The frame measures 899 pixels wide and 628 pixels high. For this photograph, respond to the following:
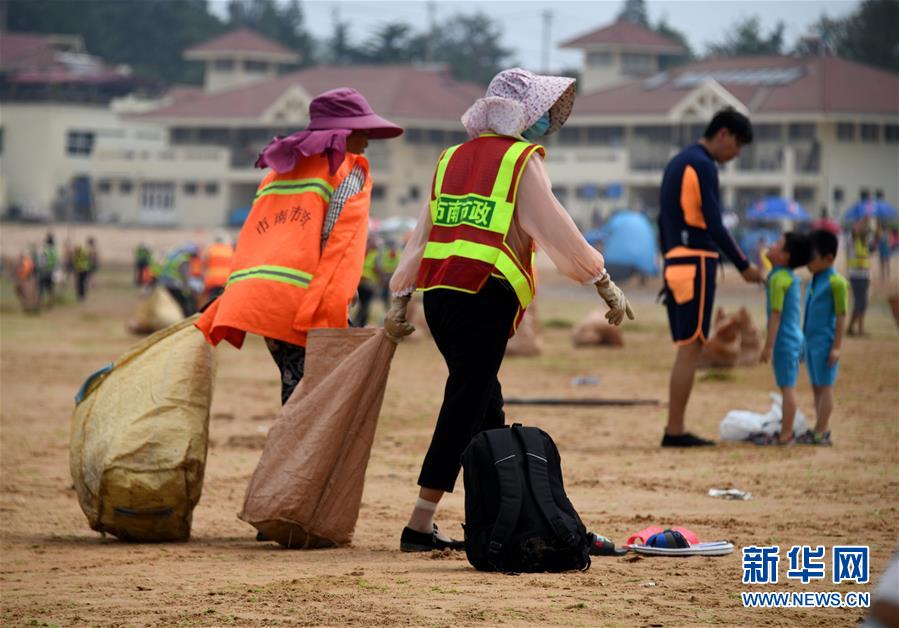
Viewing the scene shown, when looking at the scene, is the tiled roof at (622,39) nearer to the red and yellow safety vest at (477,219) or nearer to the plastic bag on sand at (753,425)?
the plastic bag on sand at (753,425)

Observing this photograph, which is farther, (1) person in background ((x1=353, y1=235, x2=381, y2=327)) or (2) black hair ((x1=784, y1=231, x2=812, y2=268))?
(1) person in background ((x1=353, y1=235, x2=381, y2=327))

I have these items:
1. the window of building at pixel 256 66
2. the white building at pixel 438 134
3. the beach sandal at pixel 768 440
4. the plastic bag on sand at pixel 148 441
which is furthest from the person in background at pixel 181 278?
the window of building at pixel 256 66

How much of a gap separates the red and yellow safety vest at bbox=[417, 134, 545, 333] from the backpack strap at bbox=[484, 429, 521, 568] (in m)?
0.67

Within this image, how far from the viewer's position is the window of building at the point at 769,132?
5528 cm

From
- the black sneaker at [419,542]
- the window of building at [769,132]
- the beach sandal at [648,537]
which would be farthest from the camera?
the window of building at [769,132]

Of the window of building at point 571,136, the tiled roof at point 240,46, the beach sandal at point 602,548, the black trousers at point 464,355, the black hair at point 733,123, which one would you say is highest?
the tiled roof at point 240,46

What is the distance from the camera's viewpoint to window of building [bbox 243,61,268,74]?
76.6 m

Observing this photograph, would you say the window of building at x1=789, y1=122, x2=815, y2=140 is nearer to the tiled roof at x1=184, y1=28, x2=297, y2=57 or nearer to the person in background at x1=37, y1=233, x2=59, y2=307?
the tiled roof at x1=184, y1=28, x2=297, y2=57

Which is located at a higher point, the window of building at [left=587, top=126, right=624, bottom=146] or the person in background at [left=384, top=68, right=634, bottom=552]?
the window of building at [left=587, top=126, right=624, bottom=146]

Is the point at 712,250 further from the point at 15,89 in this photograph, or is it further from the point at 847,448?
the point at 15,89

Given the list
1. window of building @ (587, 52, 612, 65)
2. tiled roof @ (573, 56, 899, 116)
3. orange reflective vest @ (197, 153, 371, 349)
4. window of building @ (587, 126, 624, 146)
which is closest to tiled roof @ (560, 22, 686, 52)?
window of building @ (587, 52, 612, 65)

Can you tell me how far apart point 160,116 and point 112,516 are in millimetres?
61717

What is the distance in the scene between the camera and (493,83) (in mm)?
6312

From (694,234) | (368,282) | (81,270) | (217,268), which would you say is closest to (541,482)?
(694,234)
